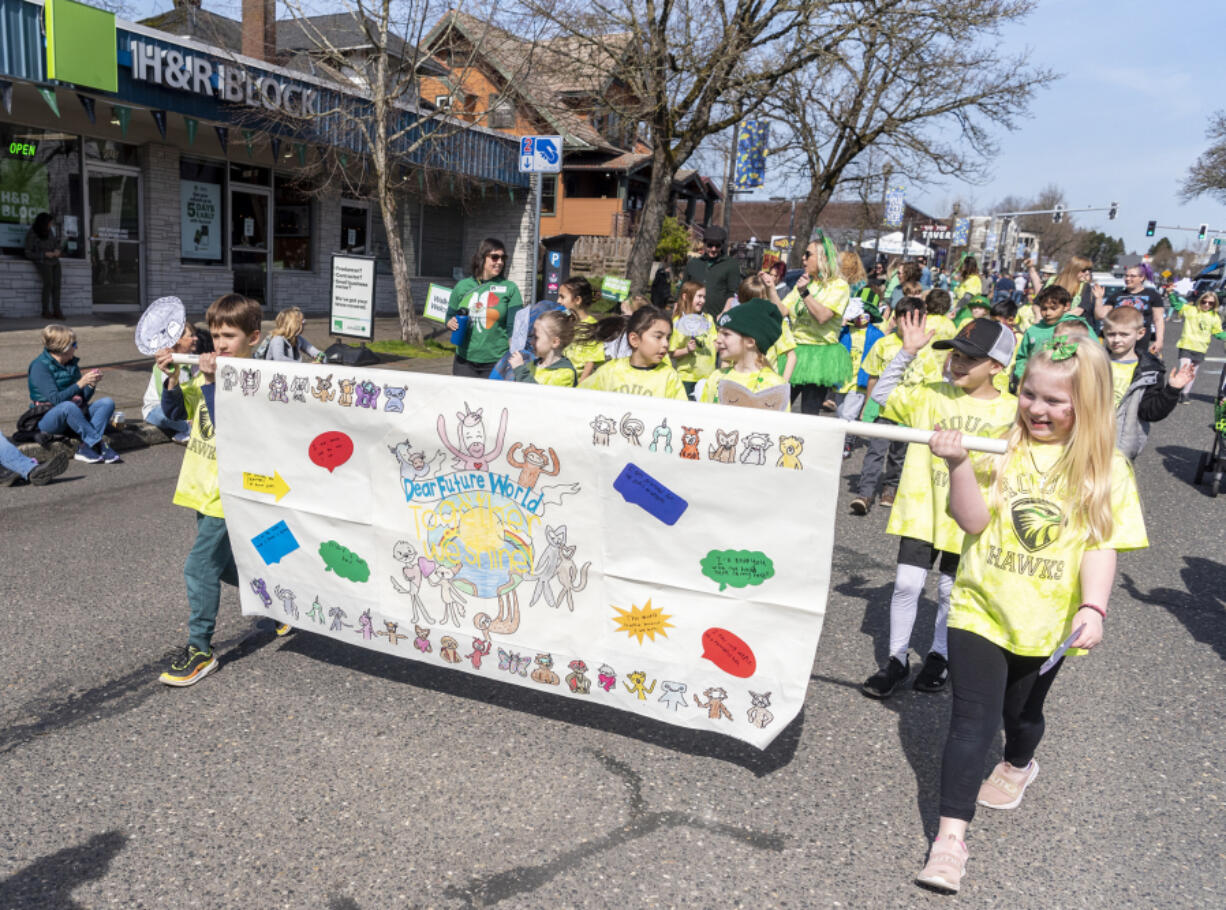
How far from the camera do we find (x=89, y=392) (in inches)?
311

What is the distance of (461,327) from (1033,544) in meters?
5.23

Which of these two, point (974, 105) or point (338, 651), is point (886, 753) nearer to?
point (338, 651)

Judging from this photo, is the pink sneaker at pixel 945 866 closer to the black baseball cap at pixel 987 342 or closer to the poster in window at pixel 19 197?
the black baseball cap at pixel 987 342

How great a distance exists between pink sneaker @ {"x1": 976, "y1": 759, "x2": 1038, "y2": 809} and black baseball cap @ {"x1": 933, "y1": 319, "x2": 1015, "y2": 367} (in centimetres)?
154

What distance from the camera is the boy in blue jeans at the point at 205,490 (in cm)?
385

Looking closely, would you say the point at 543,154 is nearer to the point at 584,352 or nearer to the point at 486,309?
the point at 486,309

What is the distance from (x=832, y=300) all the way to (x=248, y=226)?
14299mm

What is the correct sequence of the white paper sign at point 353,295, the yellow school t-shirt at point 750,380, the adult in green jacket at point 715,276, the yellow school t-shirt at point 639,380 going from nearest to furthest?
the yellow school t-shirt at point 639,380
the yellow school t-shirt at point 750,380
the adult in green jacket at point 715,276
the white paper sign at point 353,295

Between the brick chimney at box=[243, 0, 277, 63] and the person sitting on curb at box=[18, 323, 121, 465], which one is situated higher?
the brick chimney at box=[243, 0, 277, 63]

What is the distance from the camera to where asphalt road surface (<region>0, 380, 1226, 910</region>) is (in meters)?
2.73

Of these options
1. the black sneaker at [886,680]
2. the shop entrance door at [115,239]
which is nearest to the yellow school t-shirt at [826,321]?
the black sneaker at [886,680]

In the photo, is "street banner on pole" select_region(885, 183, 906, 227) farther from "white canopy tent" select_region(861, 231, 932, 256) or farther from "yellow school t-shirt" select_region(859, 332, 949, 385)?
"yellow school t-shirt" select_region(859, 332, 949, 385)

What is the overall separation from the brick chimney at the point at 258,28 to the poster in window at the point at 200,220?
5767 millimetres

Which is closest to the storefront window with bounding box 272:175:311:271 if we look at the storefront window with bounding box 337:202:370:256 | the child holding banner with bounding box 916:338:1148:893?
the storefront window with bounding box 337:202:370:256
